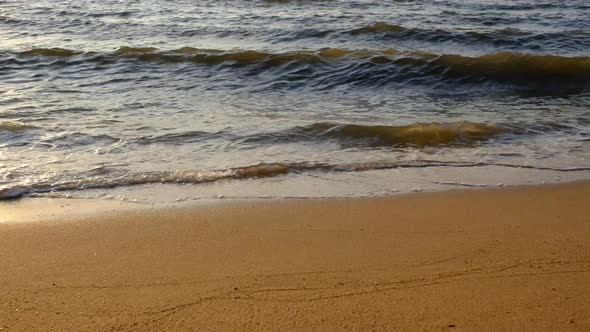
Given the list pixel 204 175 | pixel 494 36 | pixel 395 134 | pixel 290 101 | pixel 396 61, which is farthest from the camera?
pixel 494 36

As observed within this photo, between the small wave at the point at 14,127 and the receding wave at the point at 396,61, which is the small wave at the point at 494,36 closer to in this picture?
the receding wave at the point at 396,61

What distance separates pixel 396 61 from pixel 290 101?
2.70 m

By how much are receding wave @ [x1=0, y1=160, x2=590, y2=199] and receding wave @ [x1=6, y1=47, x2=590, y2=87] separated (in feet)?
12.9

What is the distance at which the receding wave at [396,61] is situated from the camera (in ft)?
32.1

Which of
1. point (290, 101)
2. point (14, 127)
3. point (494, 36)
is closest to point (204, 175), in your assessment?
point (14, 127)

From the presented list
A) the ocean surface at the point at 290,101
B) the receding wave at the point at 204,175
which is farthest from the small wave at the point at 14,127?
the receding wave at the point at 204,175

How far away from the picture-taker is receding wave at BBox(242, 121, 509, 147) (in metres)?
6.43

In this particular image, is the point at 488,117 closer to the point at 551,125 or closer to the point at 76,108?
the point at 551,125

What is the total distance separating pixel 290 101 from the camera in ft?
27.2

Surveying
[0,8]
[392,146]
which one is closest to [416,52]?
[392,146]

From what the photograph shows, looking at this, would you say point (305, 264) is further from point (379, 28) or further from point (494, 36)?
point (379, 28)

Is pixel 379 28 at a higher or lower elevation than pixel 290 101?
lower

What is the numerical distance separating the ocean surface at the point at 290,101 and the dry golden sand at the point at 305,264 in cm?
42

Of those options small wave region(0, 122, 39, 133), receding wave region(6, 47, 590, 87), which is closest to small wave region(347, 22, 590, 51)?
receding wave region(6, 47, 590, 87)
